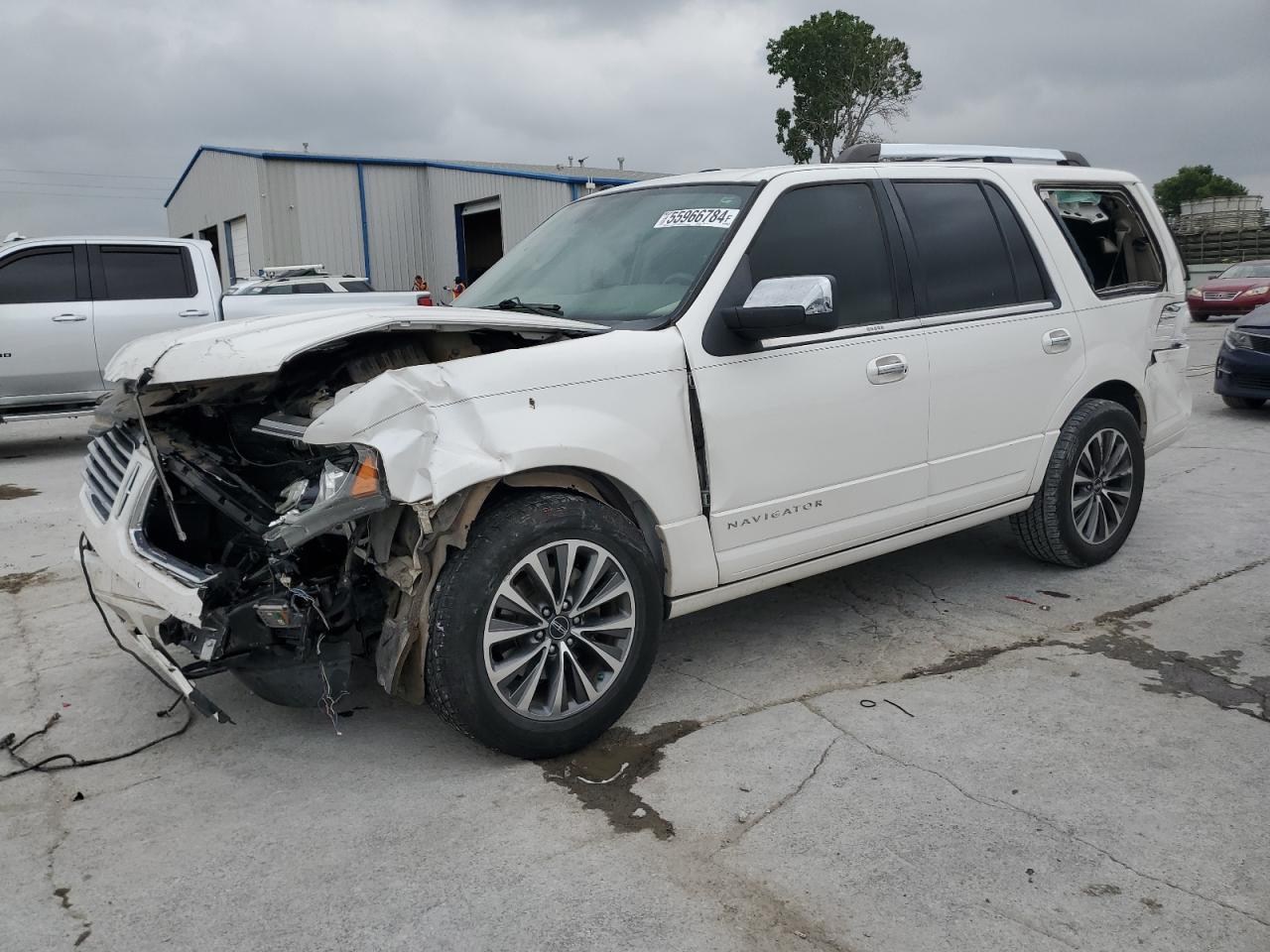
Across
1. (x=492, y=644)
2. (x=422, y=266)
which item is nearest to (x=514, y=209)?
(x=422, y=266)

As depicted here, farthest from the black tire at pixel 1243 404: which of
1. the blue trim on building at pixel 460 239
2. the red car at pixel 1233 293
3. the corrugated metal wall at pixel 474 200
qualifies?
the blue trim on building at pixel 460 239

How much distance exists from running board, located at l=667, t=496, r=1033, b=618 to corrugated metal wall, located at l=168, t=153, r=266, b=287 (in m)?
28.0

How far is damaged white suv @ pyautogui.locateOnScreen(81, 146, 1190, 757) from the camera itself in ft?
10.1

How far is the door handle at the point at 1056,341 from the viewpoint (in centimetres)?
467

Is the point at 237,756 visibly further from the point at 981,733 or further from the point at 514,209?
the point at 514,209

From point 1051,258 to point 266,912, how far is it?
4.18 meters

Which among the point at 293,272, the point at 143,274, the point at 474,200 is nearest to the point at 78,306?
the point at 143,274

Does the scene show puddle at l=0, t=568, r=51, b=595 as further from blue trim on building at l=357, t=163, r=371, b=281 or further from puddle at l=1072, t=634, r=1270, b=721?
blue trim on building at l=357, t=163, r=371, b=281

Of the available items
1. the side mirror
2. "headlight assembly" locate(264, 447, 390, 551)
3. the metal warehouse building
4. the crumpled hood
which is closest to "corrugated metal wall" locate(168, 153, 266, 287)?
the metal warehouse building

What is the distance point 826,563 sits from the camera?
405cm

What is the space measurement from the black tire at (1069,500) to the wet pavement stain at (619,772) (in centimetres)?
227

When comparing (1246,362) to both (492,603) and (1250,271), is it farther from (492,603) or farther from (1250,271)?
(1250,271)

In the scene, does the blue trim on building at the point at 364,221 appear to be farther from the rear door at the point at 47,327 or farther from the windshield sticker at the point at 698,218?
the windshield sticker at the point at 698,218

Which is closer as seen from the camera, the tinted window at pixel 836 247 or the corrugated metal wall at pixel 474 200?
the tinted window at pixel 836 247
